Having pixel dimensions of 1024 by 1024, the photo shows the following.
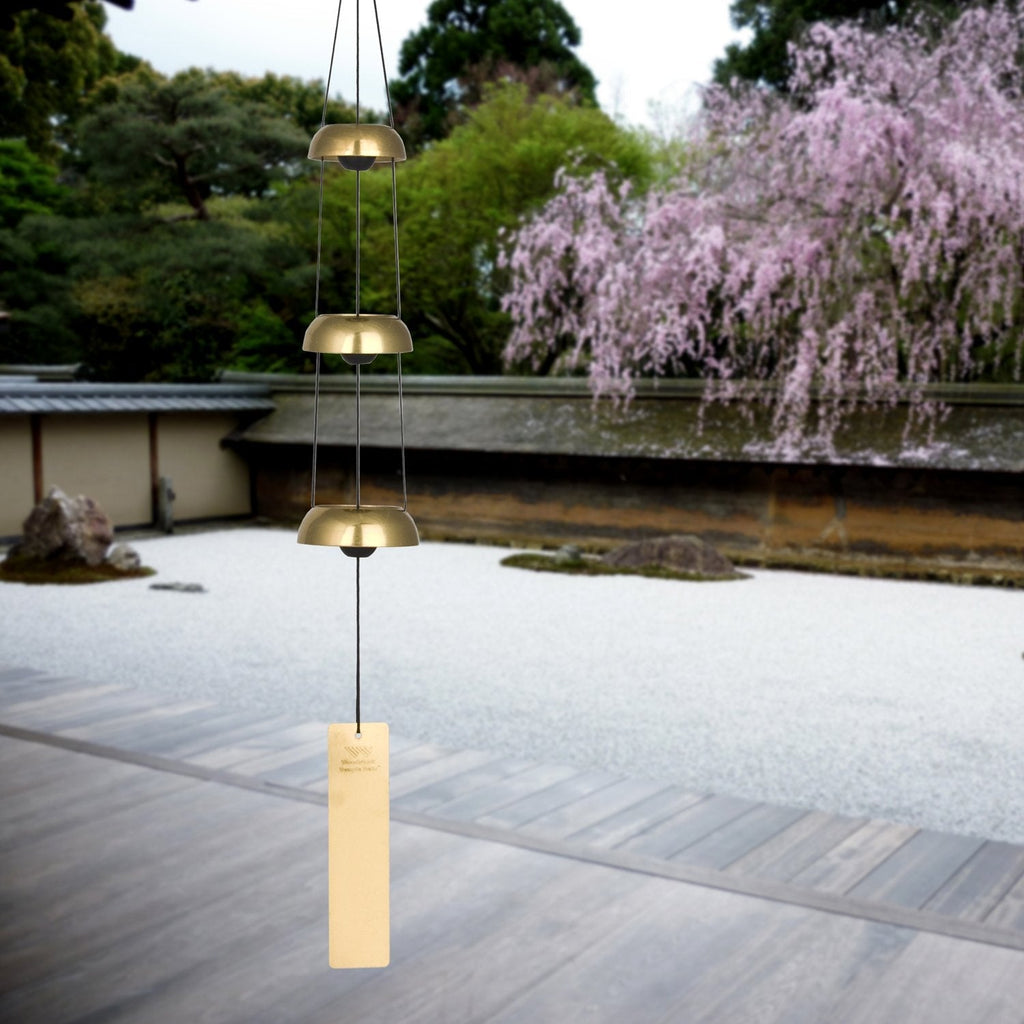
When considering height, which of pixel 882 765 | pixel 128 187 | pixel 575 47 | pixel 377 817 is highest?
pixel 575 47

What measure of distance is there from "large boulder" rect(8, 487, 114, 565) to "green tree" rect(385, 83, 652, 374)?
6774mm

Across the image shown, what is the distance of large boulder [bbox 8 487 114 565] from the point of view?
985cm

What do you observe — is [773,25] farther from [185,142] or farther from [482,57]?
[185,142]

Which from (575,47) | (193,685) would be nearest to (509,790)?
(193,685)

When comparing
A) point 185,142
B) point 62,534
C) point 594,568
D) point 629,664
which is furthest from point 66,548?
point 185,142

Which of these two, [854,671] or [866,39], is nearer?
[854,671]

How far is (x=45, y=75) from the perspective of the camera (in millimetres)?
23219

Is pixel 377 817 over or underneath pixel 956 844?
over

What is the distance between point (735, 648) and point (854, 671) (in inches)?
29.4

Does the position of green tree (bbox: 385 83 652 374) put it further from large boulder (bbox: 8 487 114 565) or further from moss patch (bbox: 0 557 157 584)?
moss patch (bbox: 0 557 157 584)

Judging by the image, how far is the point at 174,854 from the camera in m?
3.55

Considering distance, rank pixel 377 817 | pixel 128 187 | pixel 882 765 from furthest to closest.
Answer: pixel 128 187 < pixel 882 765 < pixel 377 817

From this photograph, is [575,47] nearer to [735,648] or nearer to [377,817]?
[735,648]

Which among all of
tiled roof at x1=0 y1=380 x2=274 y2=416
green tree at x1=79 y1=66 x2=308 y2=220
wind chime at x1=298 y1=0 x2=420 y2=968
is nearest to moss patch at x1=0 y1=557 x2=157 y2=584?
tiled roof at x1=0 y1=380 x2=274 y2=416
